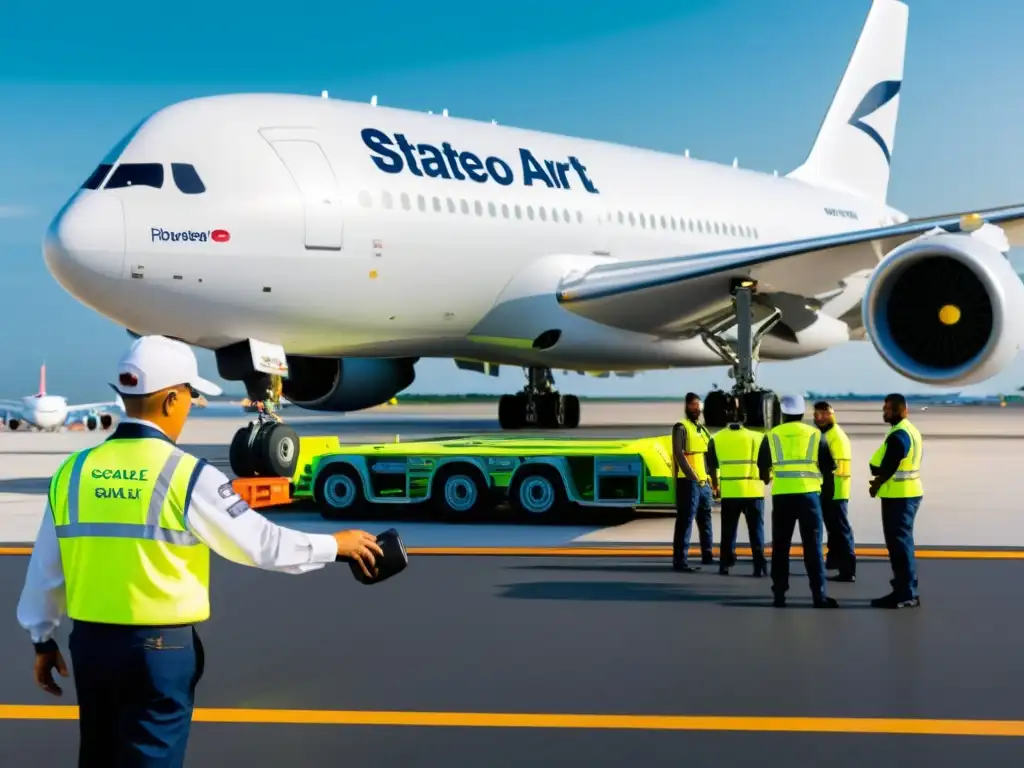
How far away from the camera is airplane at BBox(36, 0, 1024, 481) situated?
551 inches

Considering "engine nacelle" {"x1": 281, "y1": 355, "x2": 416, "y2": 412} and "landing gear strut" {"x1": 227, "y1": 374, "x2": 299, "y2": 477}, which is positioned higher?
"engine nacelle" {"x1": 281, "y1": 355, "x2": 416, "y2": 412}

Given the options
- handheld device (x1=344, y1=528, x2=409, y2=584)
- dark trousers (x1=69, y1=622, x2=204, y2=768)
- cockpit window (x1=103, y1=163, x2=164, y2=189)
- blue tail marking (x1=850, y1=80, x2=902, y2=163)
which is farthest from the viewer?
blue tail marking (x1=850, y1=80, x2=902, y2=163)

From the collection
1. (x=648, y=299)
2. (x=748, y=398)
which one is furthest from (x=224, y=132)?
(x=748, y=398)

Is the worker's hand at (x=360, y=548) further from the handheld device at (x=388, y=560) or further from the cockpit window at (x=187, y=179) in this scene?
the cockpit window at (x=187, y=179)

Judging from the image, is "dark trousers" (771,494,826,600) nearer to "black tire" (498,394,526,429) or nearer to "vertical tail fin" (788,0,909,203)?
"black tire" (498,394,526,429)

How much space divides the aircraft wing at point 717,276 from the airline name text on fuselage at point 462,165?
1.40m

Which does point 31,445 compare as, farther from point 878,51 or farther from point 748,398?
point 878,51

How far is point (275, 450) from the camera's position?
14016mm

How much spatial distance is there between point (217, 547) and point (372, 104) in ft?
48.1

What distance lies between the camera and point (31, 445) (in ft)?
94.7

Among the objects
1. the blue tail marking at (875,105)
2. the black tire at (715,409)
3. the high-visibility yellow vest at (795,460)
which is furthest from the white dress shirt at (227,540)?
the blue tail marking at (875,105)

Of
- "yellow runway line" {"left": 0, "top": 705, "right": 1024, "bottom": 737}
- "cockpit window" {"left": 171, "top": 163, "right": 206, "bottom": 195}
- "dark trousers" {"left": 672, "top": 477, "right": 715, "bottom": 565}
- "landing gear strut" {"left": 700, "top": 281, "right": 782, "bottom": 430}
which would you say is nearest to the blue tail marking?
"landing gear strut" {"left": 700, "top": 281, "right": 782, "bottom": 430}

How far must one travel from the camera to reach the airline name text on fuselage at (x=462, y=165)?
1648cm

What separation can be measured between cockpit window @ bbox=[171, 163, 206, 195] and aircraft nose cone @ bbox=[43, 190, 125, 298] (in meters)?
0.75
